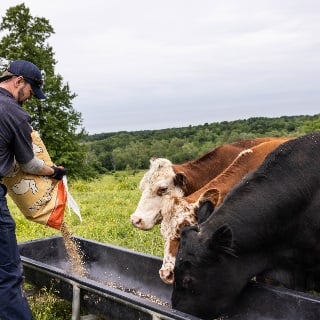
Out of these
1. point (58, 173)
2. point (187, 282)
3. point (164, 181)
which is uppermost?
point (58, 173)

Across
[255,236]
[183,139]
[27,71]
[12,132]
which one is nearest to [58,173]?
[12,132]

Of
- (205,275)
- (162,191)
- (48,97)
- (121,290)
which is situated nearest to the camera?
(205,275)

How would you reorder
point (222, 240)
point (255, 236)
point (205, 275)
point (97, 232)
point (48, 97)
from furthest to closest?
point (48, 97) → point (97, 232) → point (255, 236) → point (205, 275) → point (222, 240)

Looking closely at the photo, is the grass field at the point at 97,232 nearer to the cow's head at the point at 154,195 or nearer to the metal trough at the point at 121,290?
the metal trough at the point at 121,290

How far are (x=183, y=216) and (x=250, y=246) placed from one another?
1.00m

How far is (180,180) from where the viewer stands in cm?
629

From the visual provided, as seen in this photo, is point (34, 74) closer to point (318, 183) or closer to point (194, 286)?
point (194, 286)

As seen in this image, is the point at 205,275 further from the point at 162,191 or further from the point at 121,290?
the point at 162,191

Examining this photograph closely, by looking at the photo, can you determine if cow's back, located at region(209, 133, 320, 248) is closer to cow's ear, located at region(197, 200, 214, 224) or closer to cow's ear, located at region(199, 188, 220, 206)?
cow's ear, located at region(197, 200, 214, 224)

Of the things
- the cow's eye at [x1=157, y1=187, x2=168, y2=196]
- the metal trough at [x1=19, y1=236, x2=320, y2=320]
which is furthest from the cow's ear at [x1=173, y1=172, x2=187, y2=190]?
the metal trough at [x1=19, y1=236, x2=320, y2=320]

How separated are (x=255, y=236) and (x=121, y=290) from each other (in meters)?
1.43

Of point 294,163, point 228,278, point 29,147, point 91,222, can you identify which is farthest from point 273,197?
point 91,222

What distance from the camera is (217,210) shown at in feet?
15.9

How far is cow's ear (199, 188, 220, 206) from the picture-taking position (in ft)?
18.0
